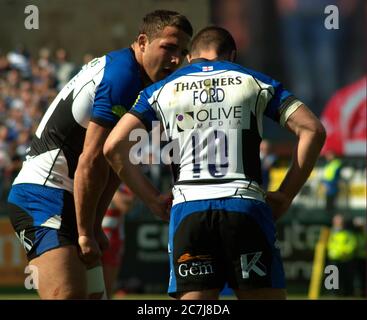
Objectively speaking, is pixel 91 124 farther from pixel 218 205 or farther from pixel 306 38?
pixel 306 38

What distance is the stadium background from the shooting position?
17.5m

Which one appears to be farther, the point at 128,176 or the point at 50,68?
the point at 50,68

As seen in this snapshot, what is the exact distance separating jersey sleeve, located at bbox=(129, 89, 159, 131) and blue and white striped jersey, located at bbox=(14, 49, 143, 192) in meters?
0.51

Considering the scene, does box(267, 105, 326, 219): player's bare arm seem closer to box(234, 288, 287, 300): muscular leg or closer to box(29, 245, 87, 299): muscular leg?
box(234, 288, 287, 300): muscular leg

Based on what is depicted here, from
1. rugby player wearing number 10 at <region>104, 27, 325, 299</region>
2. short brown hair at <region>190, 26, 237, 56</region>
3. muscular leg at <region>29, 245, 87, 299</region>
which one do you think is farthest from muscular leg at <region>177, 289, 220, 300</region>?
short brown hair at <region>190, 26, 237, 56</region>

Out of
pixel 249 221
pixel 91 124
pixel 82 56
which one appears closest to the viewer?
pixel 249 221

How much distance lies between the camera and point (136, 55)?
6.26 m

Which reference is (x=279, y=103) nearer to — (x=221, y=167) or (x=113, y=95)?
(x=221, y=167)

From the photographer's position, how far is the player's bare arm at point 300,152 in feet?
18.0

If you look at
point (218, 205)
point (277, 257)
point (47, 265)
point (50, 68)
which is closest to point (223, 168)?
point (218, 205)

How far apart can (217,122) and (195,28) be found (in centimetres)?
1812

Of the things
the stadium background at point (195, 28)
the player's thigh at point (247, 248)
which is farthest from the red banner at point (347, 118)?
the player's thigh at point (247, 248)

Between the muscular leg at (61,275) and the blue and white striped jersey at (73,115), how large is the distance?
1.53ft

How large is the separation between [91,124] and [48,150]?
1.54 feet
